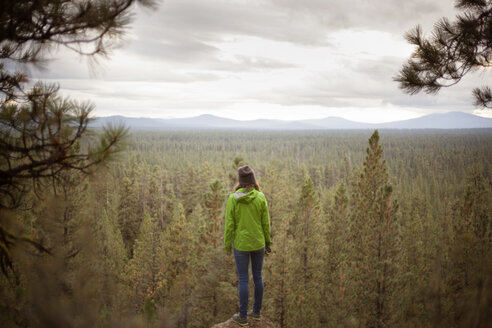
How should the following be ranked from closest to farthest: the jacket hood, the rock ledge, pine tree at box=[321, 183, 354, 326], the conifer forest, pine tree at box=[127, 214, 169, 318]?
the conifer forest < the jacket hood < the rock ledge < pine tree at box=[321, 183, 354, 326] < pine tree at box=[127, 214, 169, 318]

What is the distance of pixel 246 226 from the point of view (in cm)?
410

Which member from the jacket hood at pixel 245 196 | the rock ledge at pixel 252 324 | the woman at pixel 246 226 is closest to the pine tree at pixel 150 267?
the rock ledge at pixel 252 324

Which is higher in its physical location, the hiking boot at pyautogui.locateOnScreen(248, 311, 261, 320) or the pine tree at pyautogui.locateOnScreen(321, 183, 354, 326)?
the hiking boot at pyautogui.locateOnScreen(248, 311, 261, 320)

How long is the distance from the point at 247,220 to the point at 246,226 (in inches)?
3.5

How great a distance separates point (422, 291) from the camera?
212 cm

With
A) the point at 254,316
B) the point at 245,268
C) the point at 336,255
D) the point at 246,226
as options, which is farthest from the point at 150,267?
the point at 246,226

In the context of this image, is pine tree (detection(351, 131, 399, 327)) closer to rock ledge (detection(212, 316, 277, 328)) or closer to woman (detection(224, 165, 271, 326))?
rock ledge (detection(212, 316, 277, 328))

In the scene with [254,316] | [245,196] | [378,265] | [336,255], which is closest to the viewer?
[245,196]

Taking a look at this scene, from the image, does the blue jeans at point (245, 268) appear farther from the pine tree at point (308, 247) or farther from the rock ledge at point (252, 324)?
the pine tree at point (308, 247)

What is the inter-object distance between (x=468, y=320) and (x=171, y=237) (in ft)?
63.9

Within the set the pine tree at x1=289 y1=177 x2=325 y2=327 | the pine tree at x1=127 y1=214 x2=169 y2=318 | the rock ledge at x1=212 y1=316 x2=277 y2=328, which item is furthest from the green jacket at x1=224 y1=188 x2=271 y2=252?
the pine tree at x1=127 y1=214 x2=169 y2=318

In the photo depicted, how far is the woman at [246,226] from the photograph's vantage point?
13.4 feet

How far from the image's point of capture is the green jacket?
408 centimetres

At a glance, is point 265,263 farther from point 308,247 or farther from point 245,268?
point 245,268
